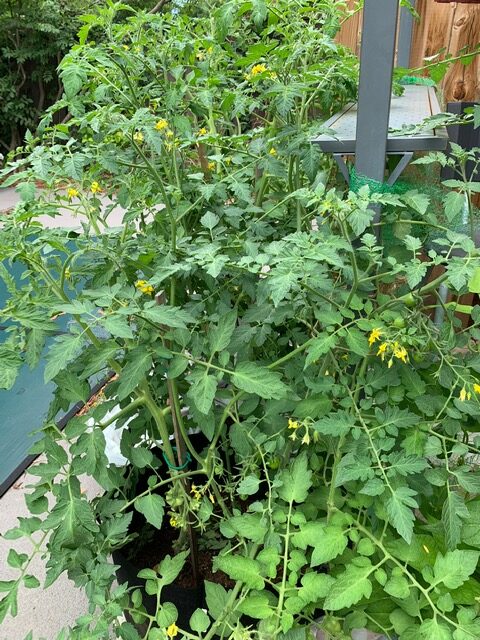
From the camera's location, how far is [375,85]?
98cm

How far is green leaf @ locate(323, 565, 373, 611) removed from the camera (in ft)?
2.75

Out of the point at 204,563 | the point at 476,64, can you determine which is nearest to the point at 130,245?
the point at 204,563

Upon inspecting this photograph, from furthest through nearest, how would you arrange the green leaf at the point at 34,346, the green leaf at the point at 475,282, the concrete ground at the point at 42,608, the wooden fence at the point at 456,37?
the wooden fence at the point at 456,37, the concrete ground at the point at 42,608, the green leaf at the point at 34,346, the green leaf at the point at 475,282

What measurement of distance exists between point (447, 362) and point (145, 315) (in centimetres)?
49

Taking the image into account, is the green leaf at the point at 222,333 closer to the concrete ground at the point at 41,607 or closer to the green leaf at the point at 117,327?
the green leaf at the point at 117,327

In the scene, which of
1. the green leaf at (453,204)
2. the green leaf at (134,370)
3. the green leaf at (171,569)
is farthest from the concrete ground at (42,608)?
the green leaf at (453,204)

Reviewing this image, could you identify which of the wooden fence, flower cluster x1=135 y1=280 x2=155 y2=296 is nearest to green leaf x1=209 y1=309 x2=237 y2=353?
flower cluster x1=135 y1=280 x2=155 y2=296

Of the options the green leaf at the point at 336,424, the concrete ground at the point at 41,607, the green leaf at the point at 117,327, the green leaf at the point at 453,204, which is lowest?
the concrete ground at the point at 41,607

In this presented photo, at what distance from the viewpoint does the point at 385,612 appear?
38.9 inches

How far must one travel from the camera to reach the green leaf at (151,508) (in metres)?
0.99

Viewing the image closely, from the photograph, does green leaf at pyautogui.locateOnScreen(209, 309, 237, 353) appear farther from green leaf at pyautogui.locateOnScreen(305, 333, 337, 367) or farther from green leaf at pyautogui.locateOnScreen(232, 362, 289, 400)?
green leaf at pyautogui.locateOnScreen(305, 333, 337, 367)

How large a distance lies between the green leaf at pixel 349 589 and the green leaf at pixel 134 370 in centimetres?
44

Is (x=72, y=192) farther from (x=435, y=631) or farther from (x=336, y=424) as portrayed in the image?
(x=435, y=631)

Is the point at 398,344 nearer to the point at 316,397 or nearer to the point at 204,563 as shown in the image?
the point at 316,397
